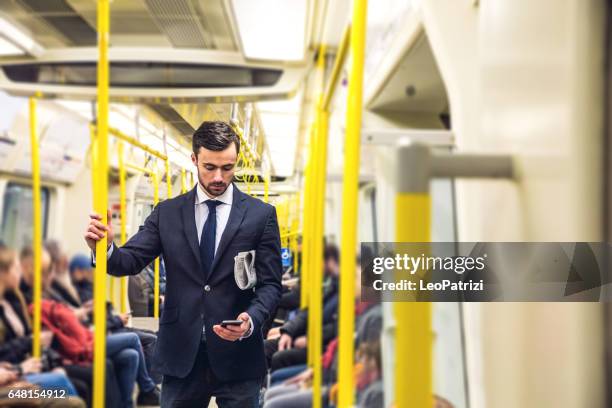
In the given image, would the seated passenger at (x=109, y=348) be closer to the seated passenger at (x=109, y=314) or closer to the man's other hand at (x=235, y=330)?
the seated passenger at (x=109, y=314)

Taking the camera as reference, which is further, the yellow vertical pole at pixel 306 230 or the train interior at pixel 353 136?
the yellow vertical pole at pixel 306 230

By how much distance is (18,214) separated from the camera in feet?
3.21

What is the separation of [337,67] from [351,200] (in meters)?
0.36

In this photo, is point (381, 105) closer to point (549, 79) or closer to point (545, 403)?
point (549, 79)

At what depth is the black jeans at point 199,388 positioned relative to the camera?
83 centimetres

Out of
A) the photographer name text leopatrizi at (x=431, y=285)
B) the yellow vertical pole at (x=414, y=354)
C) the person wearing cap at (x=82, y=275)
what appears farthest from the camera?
the person wearing cap at (x=82, y=275)

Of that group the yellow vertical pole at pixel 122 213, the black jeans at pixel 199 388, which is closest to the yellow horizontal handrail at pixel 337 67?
the yellow vertical pole at pixel 122 213

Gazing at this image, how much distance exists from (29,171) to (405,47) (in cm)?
84

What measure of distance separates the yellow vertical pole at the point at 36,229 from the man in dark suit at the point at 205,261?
23cm

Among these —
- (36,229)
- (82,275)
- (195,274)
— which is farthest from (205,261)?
(36,229)

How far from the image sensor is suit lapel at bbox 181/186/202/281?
0.81 metres

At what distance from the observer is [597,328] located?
0.51 meters

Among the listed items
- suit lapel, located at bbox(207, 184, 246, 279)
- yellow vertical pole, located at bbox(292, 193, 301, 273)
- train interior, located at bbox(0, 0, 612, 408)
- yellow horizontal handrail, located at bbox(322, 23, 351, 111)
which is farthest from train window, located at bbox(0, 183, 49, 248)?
yellow horizontal handrail, located at bbox(322, 23, 351, 111)

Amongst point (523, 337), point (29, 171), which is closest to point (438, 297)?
point (523, 337)
